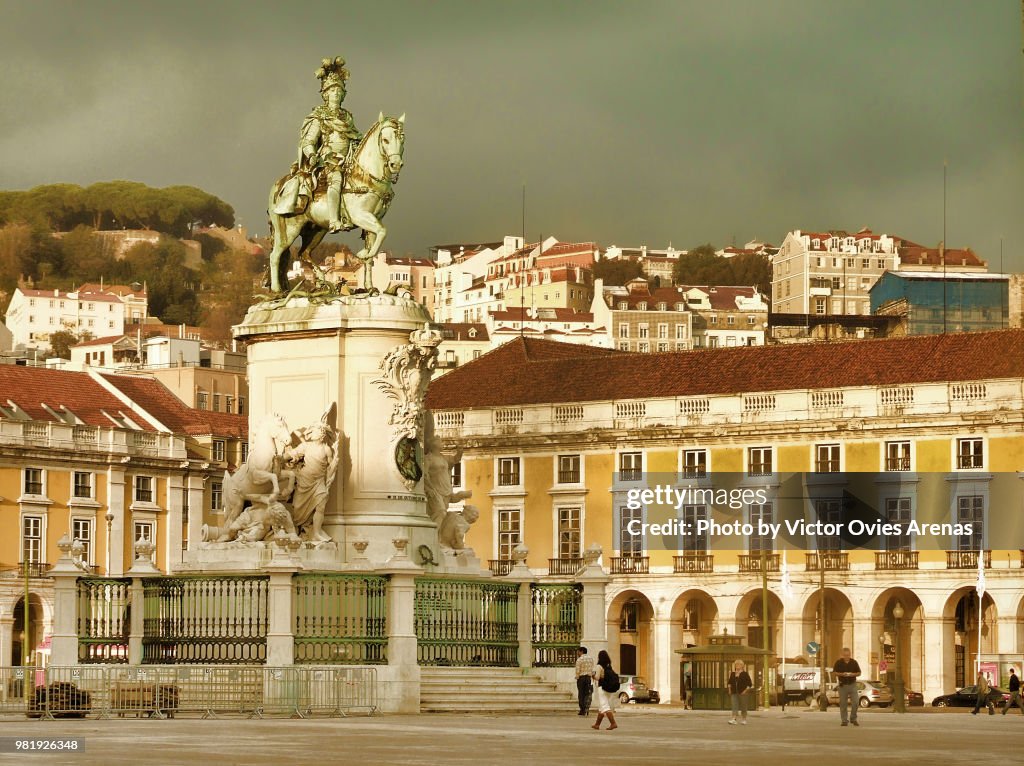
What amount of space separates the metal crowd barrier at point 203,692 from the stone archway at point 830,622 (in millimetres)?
46638

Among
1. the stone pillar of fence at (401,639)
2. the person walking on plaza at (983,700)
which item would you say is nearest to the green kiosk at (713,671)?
the person walking on plaza at (983,700)

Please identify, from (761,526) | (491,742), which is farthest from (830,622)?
(491,742)

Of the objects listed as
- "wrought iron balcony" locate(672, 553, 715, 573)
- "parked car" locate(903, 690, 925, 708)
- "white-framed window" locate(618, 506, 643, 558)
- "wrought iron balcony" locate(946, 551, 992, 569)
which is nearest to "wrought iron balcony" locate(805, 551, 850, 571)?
"wrought iron balcony" locate(672, 553, 715, 573)

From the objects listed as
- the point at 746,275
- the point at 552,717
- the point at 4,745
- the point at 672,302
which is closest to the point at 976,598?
the point at 552,717

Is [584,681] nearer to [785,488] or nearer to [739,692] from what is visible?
[739,692]

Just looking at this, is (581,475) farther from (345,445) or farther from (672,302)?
(672,302)

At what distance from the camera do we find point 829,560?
8094 centimetres

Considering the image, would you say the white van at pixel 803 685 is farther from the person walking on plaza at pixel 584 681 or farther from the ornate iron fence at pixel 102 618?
the ornate iron fence at pixel 102 618

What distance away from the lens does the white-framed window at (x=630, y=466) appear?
84.2 m

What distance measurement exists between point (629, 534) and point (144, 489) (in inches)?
620

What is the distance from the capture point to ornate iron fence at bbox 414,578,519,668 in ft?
121

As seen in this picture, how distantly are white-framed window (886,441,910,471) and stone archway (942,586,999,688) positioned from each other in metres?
4.03

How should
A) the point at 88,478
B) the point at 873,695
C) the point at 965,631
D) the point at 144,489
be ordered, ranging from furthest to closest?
the point at 144,489
the point at 88,478
the point at 965,631
the point at 873,695

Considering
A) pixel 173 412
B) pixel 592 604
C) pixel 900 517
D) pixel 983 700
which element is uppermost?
pixel 173 412
